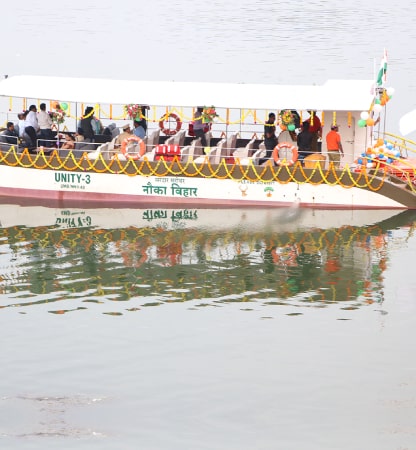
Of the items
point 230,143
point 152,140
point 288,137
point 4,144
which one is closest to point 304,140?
point 288,137

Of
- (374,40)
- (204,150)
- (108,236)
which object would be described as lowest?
(108,236)

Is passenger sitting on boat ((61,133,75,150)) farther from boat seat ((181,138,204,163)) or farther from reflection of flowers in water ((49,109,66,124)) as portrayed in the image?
boat seat ((181,138,204,163))

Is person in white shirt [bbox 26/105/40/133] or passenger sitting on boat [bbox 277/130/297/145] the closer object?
passenger sitting on boat [bbox 277/130/297/145]

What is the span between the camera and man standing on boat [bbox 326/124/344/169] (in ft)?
140

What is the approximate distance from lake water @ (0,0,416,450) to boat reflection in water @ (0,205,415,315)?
84 mm

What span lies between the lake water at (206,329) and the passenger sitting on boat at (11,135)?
104 inches

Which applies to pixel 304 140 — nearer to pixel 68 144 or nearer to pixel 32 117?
pixel 68 144

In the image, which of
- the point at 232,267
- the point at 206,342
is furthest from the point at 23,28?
the point at 206,342

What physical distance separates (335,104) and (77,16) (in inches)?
2829

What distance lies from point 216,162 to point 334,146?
4111 millimetres

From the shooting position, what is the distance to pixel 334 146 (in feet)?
141

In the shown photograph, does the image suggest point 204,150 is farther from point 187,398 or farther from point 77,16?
point 77,16

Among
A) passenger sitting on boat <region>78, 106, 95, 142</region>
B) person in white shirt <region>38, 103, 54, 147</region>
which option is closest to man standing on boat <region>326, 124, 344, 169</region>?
passenger sitting on boat <region>78, 106, 95, 142</region>

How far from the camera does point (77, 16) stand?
11106cm
